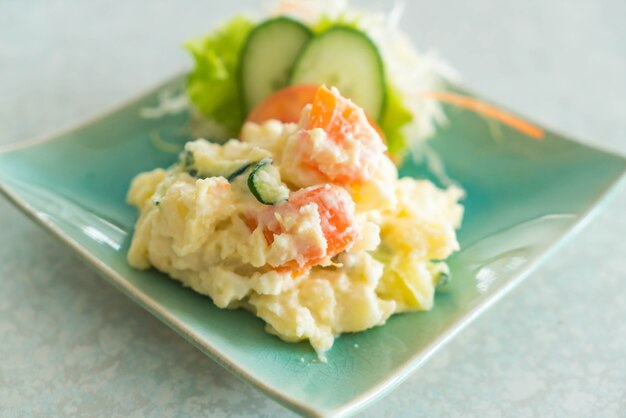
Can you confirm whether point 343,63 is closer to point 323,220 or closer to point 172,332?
point 323,220

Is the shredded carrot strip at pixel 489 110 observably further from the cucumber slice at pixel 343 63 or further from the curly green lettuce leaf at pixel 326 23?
the curly green lettuce leaf at pixel 326 23

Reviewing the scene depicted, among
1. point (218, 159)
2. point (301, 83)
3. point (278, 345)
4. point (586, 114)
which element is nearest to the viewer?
point (278, 345)

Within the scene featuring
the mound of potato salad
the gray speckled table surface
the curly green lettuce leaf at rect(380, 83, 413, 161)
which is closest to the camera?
the mound of potato salad

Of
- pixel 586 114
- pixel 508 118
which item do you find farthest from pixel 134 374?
pixel 586 114

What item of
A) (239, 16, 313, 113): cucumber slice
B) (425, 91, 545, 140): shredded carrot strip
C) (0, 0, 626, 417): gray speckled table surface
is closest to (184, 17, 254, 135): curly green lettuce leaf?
(239, 16, 313, 113): cucumber slice

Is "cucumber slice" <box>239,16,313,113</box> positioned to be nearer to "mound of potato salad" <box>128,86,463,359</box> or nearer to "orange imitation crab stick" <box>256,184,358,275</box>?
"mound of potato salad" <box>128,86,463,359</box>

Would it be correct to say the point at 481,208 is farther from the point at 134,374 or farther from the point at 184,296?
the point at 134,374

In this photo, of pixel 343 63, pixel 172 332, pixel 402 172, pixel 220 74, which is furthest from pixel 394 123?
pixel 172 332
